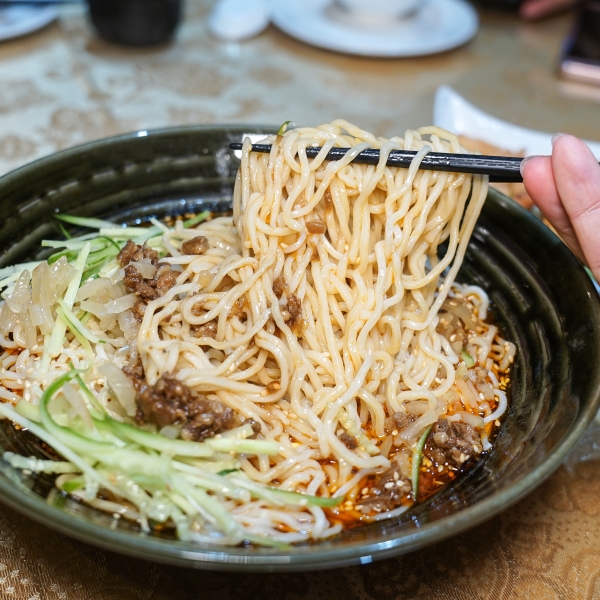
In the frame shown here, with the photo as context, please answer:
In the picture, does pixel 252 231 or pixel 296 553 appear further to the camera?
pixel 252 231

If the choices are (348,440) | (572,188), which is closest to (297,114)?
(572,188)

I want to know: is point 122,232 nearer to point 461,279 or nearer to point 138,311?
point 138,311

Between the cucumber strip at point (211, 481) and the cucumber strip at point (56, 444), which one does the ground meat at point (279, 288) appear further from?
the cucumber strip at point (56, 444)

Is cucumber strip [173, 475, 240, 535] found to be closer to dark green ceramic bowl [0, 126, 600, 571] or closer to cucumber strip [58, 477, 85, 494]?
dark green ceramic bowl [0, 126, 600, 571]

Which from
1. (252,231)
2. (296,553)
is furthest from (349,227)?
(296,553)

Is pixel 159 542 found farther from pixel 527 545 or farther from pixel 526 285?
pixel 526 285

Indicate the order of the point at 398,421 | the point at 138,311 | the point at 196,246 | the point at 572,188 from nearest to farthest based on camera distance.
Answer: the point at 572,188, the point at 398,421, the point at 138,311, the point at 196,246

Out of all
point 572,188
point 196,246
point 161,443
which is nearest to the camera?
point 161,443
